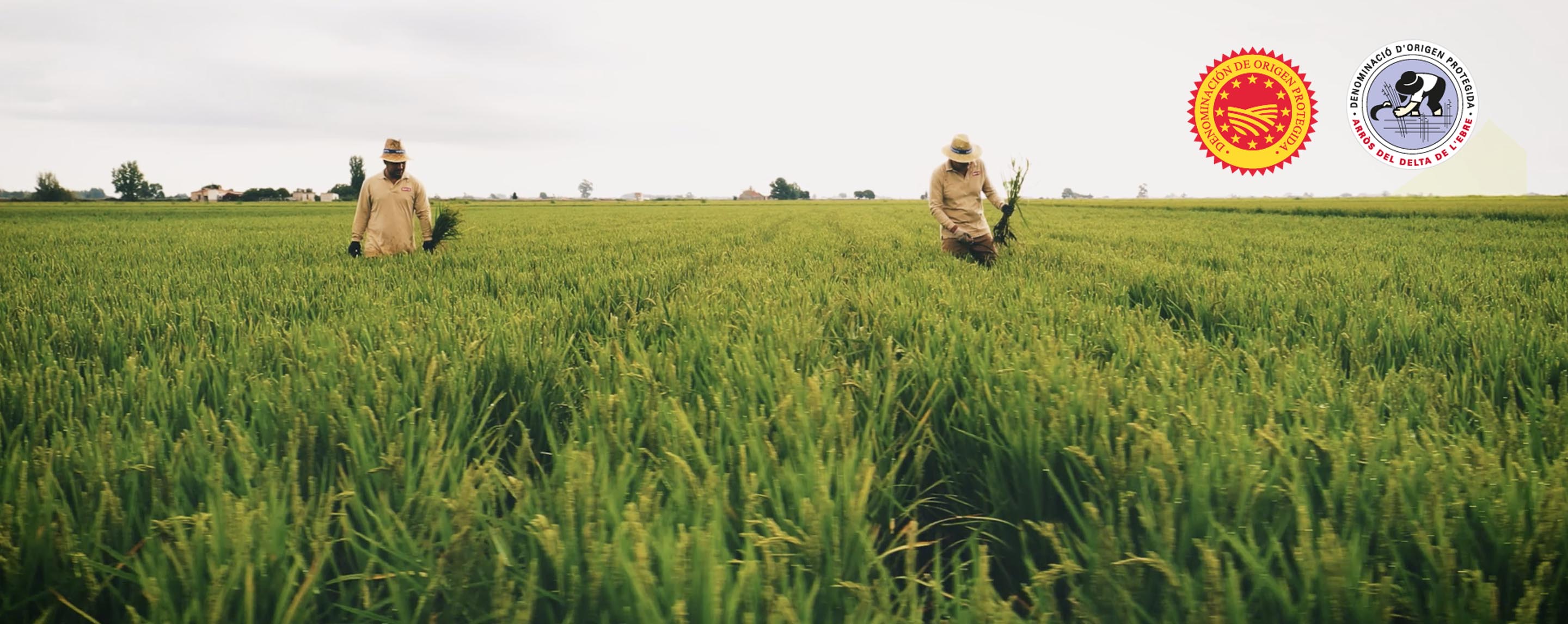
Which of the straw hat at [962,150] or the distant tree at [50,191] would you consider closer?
the straw hat at [962,150]

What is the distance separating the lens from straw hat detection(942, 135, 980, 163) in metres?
6.62

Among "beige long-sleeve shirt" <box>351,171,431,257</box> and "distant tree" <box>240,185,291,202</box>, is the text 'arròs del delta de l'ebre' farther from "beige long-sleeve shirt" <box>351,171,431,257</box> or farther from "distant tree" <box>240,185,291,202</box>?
"distant tree" <box>240,185,291,202</box>

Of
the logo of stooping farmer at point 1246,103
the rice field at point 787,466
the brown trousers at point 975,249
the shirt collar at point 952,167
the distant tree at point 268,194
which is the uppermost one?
the distant tree at point 268,194

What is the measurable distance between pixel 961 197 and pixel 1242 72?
840cm

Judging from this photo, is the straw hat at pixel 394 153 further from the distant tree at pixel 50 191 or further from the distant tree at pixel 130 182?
the distant tree at pixel 130 182

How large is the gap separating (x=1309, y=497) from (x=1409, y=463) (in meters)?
0.15

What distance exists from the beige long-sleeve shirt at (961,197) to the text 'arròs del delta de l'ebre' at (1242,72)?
7.66 metres

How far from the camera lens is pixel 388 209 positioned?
6879 millimetres

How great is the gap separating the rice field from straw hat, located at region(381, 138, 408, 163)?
3.64 metres

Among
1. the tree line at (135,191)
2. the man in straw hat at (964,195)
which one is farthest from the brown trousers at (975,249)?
the tree line at (135,191)

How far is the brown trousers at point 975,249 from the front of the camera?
6.61 metres

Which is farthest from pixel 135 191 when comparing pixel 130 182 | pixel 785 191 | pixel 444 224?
pixel 444 224

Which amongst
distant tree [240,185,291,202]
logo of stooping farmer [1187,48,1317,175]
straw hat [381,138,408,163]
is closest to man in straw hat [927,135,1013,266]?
straw hat [381,138,408,163]

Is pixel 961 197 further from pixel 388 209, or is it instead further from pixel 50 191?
pixel 50 191
